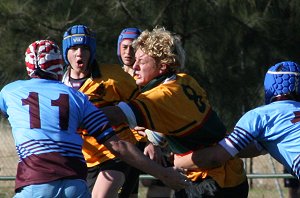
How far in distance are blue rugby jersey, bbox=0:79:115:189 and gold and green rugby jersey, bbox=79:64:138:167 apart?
1.78 metres

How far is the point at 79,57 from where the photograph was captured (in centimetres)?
746

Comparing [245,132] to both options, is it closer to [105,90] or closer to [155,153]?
[155,153]

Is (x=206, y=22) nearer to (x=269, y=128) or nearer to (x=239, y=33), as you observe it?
(x=239, y=33)

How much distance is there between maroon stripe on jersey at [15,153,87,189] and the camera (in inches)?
213

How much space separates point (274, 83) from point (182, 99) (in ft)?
1.98

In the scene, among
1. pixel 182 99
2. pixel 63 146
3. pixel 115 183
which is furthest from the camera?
pixel 115 183

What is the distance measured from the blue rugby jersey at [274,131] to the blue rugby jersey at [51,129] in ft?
2.64

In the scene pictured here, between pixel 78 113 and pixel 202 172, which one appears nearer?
pixel 78 113

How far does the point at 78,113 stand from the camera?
5.53m

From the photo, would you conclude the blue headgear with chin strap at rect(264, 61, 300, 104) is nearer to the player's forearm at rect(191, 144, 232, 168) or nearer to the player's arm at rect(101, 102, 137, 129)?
the player's forearm at rect(191, 144, 232, 168)

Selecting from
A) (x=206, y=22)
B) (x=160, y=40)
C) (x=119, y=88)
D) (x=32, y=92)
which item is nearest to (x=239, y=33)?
(x=206, y=22)

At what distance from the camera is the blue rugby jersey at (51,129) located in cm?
545

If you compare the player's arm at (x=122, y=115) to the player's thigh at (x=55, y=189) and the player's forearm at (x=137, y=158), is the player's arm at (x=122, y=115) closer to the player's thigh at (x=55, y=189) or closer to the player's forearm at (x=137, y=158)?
the player's forearm at (x=137, y=158)

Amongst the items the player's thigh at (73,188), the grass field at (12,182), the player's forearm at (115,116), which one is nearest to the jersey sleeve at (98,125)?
the player's forearm at (115,116)
